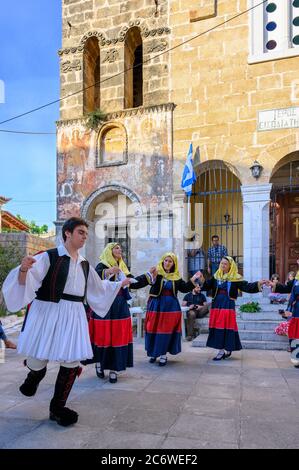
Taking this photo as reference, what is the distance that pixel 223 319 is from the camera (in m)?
7.22

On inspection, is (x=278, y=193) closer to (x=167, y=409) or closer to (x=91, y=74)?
(x=91, y=74)

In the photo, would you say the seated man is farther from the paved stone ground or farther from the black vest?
the black vest

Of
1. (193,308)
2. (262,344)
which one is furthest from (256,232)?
(262,344)

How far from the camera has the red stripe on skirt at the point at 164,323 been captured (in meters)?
6.89

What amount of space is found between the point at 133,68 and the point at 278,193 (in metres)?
5.73

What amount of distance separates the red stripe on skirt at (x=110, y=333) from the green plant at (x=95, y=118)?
7.73m

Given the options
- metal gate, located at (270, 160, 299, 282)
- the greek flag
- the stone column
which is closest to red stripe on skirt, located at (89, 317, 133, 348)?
the stone column

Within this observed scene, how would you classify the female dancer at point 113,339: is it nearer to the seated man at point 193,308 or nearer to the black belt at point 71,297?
the black belt at point 71,297

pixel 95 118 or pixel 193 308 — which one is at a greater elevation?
pixel 95 118

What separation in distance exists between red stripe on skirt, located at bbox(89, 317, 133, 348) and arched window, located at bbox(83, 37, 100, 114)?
852 cm

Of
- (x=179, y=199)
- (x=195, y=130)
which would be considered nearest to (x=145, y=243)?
(x=179, y=199)

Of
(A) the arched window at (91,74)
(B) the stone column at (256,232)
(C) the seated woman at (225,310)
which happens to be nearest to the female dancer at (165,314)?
(C) the seated woman at (225,310)

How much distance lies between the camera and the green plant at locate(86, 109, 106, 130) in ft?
40.3
